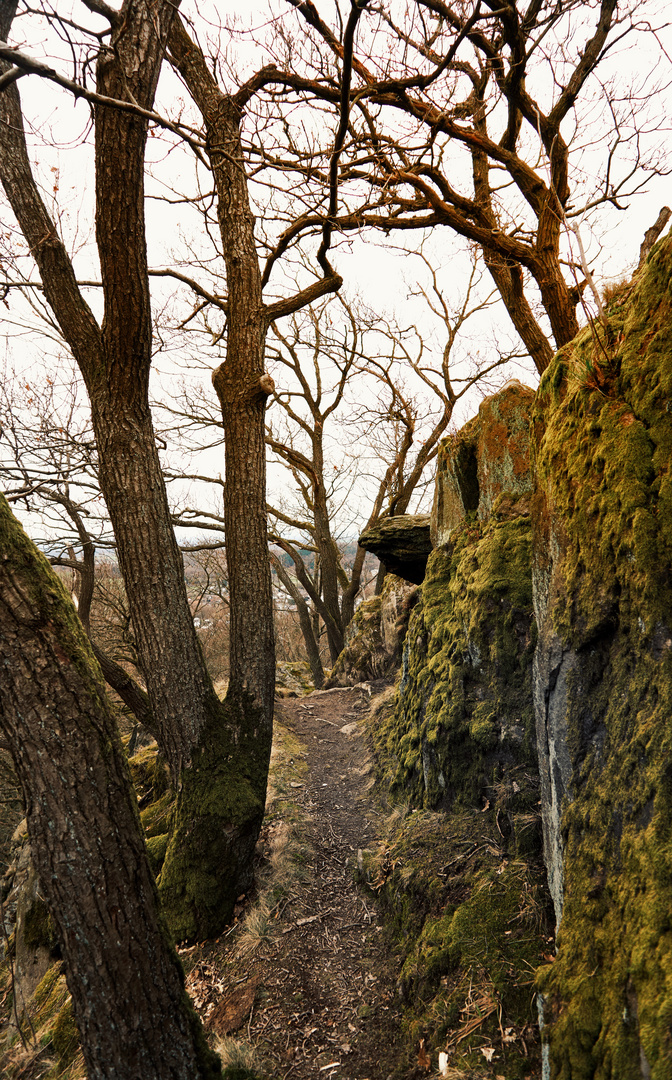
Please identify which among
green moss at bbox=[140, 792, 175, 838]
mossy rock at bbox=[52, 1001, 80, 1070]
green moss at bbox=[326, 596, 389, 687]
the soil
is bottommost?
mossy rock at bbox=[52, 1001, 80, 1070]

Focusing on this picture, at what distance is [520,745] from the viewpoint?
10.9 feet

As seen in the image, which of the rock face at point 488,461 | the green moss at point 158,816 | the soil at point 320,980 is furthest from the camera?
the green moss at point 158,816

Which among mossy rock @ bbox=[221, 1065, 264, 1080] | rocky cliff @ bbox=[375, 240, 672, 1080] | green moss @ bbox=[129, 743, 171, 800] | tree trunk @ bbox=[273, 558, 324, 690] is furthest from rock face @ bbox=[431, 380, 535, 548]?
tree trunk @ bbox=[273, 558, 324, 690]

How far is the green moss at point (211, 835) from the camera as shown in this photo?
12.4ft

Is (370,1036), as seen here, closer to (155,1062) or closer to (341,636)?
(155,1062)

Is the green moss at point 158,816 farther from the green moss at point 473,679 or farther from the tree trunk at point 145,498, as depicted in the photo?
the green moss at point 473,679

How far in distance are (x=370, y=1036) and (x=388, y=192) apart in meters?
6.40

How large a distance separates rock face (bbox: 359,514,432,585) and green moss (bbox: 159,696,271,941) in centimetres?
376

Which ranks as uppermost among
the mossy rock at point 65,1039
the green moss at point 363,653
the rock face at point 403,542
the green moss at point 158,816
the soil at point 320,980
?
the rock face at point 403,542

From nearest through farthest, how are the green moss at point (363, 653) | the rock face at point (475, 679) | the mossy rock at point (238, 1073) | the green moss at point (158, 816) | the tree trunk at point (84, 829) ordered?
1. the tree trunk at point (84, 829)
2. the mossy rock at point (238, 1073)
3. the rock face at point (475, 679)
4. the green moss at point (158, 816)
5. the green moss at point (363, 653)

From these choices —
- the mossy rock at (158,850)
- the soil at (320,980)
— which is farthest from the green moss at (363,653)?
the mossy rock at (158,850)

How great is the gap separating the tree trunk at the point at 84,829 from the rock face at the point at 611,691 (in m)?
1.67

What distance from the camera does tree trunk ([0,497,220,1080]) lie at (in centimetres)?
205

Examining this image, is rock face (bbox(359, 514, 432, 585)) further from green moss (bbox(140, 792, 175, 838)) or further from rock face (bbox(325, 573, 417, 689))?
green moss (bbox(140, 792, 175, 838))
